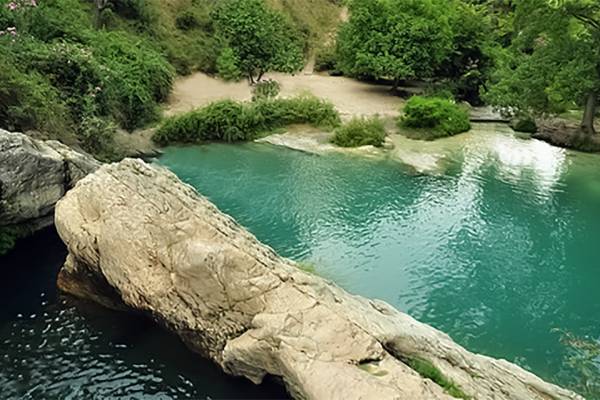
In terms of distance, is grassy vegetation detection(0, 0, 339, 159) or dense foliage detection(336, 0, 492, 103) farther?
dense foliage detection(336, 0, 492, 103)

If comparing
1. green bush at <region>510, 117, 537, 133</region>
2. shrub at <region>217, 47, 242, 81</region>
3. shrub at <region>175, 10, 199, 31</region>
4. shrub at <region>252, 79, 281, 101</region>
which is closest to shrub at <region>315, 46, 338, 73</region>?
shrub at <region>175, 10, 199, 31</region>

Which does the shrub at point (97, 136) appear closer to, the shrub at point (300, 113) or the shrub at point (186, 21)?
the shrub at point (300, 113)

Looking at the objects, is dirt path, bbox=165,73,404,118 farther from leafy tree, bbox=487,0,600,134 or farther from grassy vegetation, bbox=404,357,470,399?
grassy vegetation, bbox=404,357,470,399

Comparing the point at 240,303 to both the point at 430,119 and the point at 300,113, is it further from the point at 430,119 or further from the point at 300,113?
the point at 430,119

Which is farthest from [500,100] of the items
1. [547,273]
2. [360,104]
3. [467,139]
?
[547,273]

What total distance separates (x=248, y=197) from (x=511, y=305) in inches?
341

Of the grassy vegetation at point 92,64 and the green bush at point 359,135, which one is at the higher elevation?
the grassy vegetation at point 92,64

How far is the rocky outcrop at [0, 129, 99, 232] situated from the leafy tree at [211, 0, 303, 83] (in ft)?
48.5

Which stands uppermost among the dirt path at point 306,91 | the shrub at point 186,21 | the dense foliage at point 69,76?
the shrub at point 186,21

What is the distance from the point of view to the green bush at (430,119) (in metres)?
26.3

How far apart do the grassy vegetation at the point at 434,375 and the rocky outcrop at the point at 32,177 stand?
30.3 feet

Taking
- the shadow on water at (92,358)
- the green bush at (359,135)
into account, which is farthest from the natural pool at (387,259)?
the green bush at (359,135)

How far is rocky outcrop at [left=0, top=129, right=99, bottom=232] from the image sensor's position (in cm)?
1228

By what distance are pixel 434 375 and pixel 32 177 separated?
968cm
